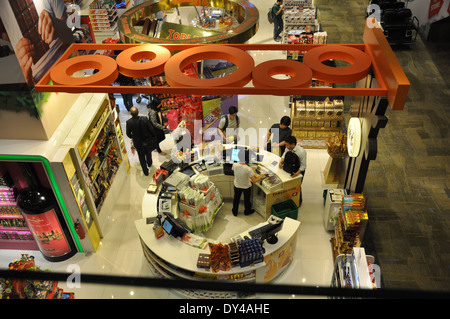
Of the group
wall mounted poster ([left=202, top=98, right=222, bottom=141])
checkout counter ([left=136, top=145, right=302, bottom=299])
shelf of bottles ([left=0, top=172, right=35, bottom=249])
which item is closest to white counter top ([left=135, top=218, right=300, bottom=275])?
checkout counter ([left=136, top=145, right=302, bottom=299])

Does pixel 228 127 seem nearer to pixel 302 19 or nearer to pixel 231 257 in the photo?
pixel 231 257

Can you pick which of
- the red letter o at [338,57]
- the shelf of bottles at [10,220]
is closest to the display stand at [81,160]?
the shelf of bottles at [10,220]

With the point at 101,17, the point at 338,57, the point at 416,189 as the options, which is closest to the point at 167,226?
the point at 338,57

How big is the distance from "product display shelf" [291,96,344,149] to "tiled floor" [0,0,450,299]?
0.30 meters

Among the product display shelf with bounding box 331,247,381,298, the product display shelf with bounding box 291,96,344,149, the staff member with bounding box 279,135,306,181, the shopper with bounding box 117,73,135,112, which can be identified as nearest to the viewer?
the product display shelf with bounding box 331,247,381,298

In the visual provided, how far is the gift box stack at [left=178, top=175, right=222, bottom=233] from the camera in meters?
6.54

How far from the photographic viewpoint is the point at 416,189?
7.98 meters

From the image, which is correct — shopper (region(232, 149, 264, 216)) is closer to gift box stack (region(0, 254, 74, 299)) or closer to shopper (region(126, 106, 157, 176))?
shopper (region(126, 106, 157, 176))

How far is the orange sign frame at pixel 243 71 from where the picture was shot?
5.04m

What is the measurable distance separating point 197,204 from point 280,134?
2239mm

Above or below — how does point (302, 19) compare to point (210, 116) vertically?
above
